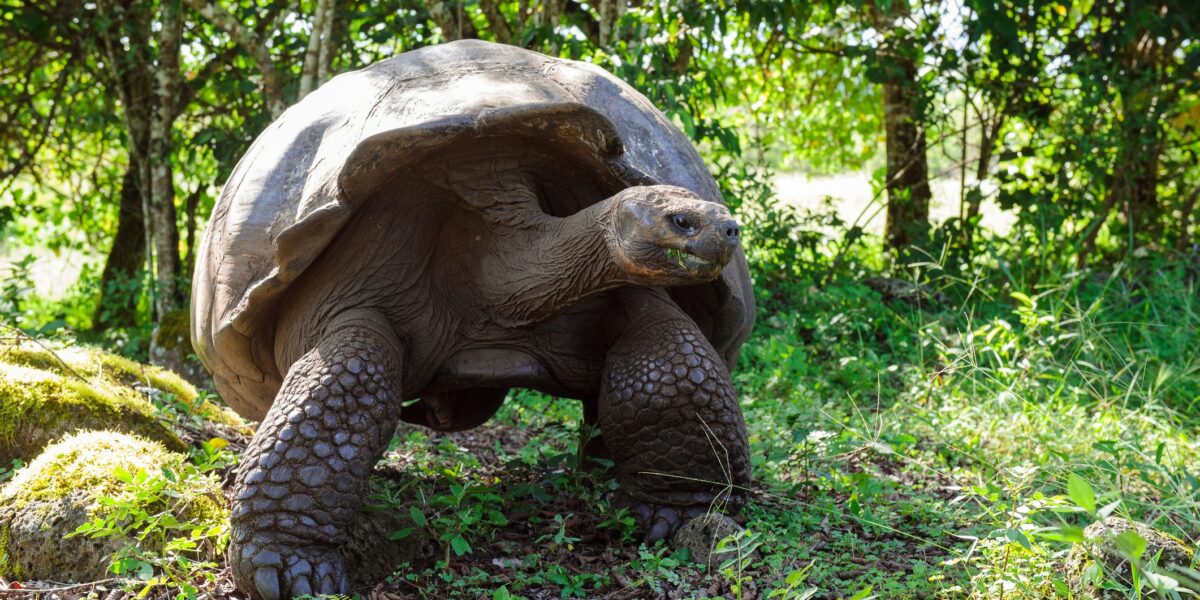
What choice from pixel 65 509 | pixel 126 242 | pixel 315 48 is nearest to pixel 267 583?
pixel 65 509

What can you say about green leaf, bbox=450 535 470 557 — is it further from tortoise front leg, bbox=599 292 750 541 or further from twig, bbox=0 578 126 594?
twig, bbox=0 578 126 594

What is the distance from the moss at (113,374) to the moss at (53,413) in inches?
6.4

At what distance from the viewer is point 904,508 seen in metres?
3.42

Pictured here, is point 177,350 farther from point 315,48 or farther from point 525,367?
point 525,367

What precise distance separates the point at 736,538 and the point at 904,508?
0.96 meters

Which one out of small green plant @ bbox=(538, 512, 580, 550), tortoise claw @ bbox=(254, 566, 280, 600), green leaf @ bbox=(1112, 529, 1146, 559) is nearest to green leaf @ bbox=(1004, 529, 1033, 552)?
green leaf @ bbox=(1112, 529, 1146, 559)

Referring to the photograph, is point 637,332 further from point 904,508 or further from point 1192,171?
point 1192,171

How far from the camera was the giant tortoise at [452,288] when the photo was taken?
287 cm

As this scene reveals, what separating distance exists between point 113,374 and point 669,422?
2709mm

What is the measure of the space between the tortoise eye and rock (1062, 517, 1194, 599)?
3.52 ft

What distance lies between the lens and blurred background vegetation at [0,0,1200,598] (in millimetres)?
3711

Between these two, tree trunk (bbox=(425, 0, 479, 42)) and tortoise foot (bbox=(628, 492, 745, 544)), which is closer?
tortoise foot (bbox=(628, 492, 745, 544))

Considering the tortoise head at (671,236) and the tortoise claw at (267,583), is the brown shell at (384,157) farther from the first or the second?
the tortoise claw at (267,583)

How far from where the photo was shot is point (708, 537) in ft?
10.2
